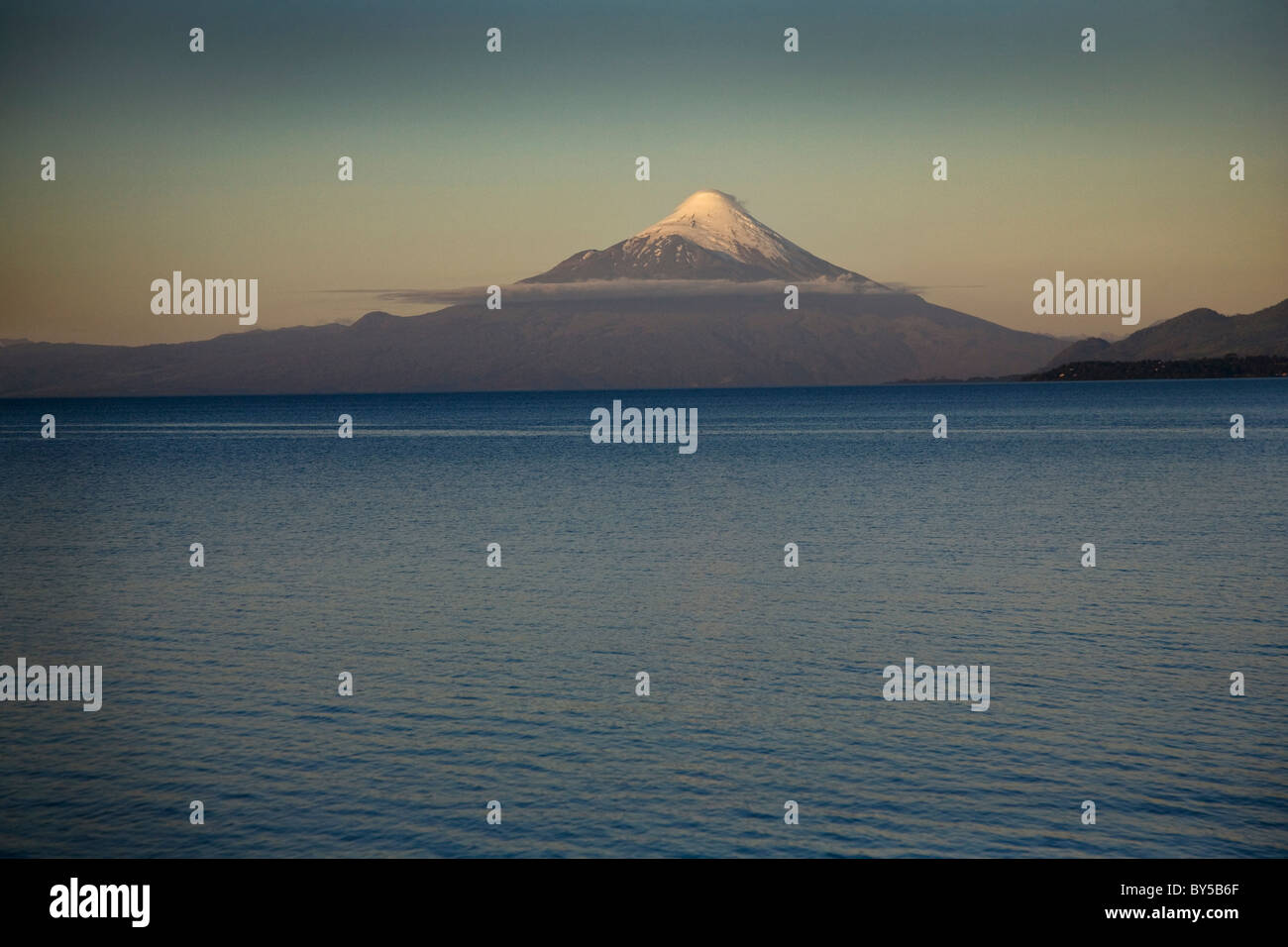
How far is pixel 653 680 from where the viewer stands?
59.8 ft

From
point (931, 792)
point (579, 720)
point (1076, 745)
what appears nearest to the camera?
point (931, 792)

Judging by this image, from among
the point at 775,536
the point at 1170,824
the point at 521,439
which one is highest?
the point at 521,439

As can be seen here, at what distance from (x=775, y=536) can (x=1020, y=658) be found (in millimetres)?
17100

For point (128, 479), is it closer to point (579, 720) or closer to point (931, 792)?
point (579, 720)

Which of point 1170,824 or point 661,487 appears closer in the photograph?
point 1170,824

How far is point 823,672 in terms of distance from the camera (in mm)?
18391

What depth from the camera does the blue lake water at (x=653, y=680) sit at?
1242cm

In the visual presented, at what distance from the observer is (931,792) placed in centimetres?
1307

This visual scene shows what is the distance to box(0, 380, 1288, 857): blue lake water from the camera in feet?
40.8

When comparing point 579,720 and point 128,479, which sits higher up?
point 128,479

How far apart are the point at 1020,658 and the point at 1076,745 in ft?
14.5
